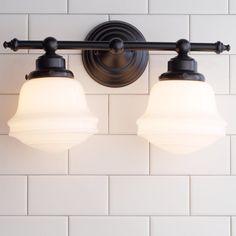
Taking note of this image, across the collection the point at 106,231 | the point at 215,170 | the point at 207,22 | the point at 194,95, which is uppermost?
the point at 207,22

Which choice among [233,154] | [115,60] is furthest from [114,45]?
[233,154]

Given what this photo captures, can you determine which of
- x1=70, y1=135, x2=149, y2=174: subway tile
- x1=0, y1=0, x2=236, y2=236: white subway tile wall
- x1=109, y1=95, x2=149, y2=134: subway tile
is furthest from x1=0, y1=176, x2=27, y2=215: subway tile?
x1=109, y1=95, x2=149, y2=134: subway tile

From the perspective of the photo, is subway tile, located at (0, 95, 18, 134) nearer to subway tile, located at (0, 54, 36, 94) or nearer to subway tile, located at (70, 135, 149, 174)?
subway tile, located at (0, 54, 36, 94)

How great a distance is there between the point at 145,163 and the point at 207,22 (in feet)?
0.97

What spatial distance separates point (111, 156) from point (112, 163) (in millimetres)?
13

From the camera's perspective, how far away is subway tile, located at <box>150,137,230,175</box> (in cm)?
81

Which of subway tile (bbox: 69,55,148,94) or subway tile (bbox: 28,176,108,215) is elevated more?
subway tile (bbox: 69,55,148,94)

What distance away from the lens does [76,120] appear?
0.66 meters

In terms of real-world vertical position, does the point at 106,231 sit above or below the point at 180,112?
Answer: below

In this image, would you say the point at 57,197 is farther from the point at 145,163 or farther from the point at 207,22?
the point at 207,22

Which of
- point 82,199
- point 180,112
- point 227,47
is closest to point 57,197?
point 82,199

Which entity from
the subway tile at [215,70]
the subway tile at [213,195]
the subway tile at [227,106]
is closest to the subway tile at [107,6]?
the subway tile at [215,70]

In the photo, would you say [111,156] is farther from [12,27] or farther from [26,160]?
[12,27]

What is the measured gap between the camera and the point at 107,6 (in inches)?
32.1
